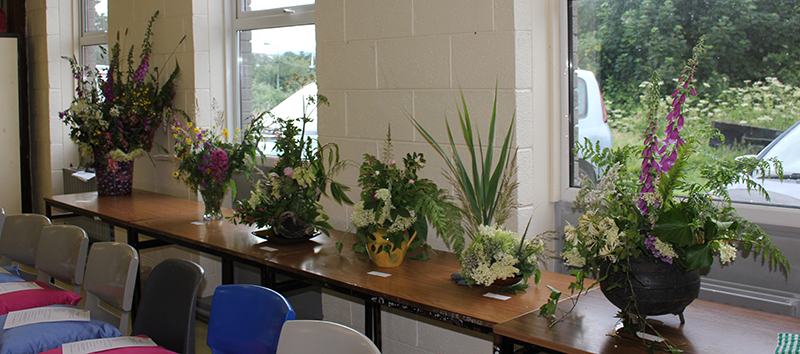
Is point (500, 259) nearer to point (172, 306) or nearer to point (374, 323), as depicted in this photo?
point (374, 323)

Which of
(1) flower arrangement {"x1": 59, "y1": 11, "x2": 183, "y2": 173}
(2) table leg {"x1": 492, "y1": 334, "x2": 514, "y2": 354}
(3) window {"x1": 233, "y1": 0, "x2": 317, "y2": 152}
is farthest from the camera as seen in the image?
(1) flower arrangement {"x1": 59, "y1": 11, "x2": 183, "y2": 173}

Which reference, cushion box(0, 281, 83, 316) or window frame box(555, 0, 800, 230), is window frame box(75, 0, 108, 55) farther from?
window frame box(555, 0, 800, 230)

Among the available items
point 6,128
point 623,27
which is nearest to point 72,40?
point 6,128

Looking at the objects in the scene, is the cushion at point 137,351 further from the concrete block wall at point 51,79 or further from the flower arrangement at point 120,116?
the concrete block wall at point 51,79

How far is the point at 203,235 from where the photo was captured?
2.98 m

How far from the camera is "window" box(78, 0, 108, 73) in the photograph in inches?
224

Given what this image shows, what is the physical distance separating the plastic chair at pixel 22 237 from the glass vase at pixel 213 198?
0.79 meters

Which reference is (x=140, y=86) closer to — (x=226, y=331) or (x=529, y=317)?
(x=226, y=331)

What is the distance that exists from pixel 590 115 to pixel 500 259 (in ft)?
3.04

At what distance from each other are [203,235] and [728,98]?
234 centimetres

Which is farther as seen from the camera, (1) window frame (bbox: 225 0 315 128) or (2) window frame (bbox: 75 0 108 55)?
(2) window frame (bbox: 75 0 108 55)

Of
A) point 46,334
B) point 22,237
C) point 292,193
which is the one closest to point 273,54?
point 292,193

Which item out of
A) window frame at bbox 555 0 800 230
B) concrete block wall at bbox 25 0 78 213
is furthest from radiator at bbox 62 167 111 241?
window frame at bbox 555 0 800 230

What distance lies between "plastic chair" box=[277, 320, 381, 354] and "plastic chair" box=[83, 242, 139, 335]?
3.49ft
